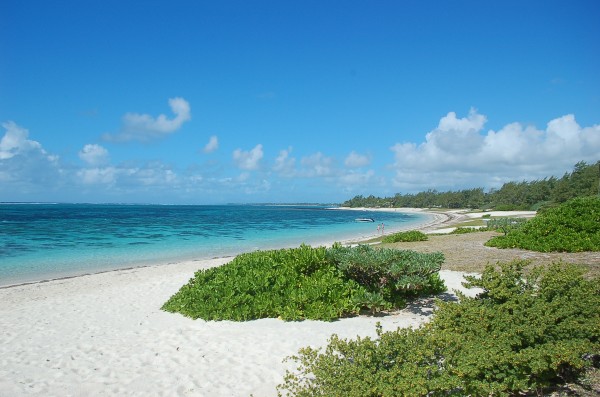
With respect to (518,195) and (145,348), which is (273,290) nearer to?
(145,348)

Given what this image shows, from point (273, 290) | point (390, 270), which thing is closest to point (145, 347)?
point (273, 290)

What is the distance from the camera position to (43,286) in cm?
1440

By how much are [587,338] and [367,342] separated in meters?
2.41

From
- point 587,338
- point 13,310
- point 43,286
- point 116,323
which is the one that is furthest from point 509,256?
point 43,286

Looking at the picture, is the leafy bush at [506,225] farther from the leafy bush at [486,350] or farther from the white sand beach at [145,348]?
the leafy bush at [486,350]

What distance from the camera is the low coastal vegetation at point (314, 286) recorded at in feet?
26.3

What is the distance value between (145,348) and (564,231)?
15435mm

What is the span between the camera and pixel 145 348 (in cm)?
679

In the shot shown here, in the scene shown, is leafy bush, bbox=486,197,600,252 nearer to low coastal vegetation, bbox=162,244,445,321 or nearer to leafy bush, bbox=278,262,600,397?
low coastal vegetation, bbox=162,244,445,321

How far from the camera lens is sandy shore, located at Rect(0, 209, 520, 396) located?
17.6ft

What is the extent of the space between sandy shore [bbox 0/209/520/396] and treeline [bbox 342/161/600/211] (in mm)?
65582

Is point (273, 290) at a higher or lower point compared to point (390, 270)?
lower

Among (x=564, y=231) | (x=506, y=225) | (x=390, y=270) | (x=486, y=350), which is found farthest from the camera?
(x=506, y=225)

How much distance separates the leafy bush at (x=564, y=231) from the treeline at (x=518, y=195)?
5200 centimetres
